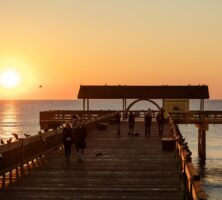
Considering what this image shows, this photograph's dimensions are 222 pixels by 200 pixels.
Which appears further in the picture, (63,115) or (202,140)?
(63,115)

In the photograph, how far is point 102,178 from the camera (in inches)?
704

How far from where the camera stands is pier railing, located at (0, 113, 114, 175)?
17.8 metres

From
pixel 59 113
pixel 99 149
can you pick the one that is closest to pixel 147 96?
pixel 59 113

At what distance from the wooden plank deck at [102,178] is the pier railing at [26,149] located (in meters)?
0.37

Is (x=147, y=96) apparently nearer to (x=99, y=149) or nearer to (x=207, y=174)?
(x=207, y=174)

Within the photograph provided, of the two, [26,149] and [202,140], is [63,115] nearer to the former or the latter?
[202,140]

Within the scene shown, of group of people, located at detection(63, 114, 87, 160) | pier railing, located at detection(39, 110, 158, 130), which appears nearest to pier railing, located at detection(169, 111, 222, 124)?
pier railing, located at detection(39, 110, 158, 130)

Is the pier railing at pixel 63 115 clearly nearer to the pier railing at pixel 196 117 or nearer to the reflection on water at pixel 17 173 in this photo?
the pier railing at pixel 196 117

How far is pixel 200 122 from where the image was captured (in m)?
57.2

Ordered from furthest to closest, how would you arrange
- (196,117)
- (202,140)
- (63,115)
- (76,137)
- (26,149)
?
(63,115) → (202,140) → (196,117) → (76,137) → (26,149)

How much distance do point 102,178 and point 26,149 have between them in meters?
3.69

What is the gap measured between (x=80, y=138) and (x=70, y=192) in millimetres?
7511

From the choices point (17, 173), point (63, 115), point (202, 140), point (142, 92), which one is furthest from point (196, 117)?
point (17, 173)

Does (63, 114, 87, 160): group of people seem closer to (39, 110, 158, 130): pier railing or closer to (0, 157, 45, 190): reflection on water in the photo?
(0, 157, 45, 190): reflection on water
